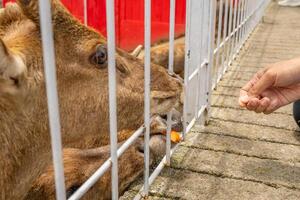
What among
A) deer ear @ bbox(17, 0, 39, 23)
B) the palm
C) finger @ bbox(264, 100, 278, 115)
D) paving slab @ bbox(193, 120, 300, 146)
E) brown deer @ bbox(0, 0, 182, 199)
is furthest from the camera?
paving slab @ bbox(193, 120, 300, 146)

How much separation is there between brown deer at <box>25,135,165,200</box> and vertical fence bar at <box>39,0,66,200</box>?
3.79 feet

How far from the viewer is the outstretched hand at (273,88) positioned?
3.21 meters

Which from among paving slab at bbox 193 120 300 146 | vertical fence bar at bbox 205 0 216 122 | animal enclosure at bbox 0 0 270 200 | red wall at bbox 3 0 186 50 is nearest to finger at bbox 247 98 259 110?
animal enclosure at bbox 0 0 270 200

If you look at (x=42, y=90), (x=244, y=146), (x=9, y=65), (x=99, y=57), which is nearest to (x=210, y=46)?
(x=244, y=146)

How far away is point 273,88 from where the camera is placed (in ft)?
11.3

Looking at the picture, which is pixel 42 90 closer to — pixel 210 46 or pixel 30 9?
pixel 30 9

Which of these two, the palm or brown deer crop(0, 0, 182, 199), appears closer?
brown deer crop(0, 0, 182, 199)

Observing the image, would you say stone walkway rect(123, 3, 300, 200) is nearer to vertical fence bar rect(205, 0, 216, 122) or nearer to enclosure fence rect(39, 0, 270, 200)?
enclosure fence rect(39, 0, 270, 200)

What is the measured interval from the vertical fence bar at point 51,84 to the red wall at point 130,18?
241 cm

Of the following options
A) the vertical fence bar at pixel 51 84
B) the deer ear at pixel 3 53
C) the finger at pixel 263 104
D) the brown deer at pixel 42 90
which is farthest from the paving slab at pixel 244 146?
the deer ear at pixel 3 53

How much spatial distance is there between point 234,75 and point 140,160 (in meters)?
2.92

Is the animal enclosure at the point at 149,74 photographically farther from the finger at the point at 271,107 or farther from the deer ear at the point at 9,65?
the finger at the point at 271,107

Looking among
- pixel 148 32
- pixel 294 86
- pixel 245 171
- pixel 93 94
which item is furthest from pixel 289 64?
pixel 93 94

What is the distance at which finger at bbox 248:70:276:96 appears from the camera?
10.6 feet
